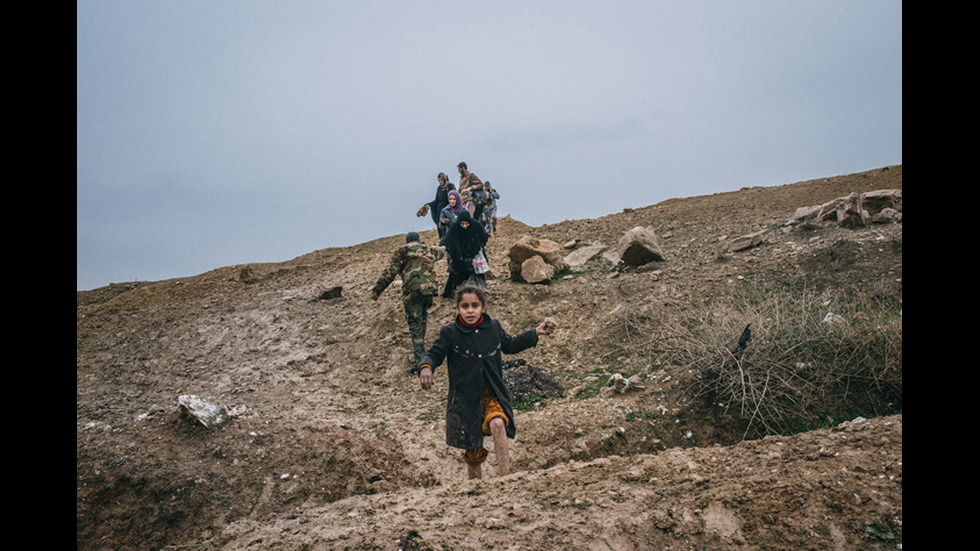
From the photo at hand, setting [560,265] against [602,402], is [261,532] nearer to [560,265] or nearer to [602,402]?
[602,402]

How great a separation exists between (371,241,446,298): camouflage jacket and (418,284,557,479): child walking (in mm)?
2657

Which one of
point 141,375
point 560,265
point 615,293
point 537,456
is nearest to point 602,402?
point 537,456

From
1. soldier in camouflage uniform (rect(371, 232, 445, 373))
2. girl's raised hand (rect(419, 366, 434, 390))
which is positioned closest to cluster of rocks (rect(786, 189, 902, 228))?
soldier in camouflage uniform (rect(371, 232, 445, 373))

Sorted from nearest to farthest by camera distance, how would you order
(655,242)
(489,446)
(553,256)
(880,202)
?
1. (489,446)
2. (880,202)
3. (655,242)
4. (553,256)

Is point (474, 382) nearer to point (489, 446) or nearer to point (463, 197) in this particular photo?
point (489, 446)

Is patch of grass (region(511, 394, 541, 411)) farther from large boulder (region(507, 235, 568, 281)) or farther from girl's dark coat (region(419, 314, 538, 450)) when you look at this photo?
large boulder (region(507, 235, 568, 281))

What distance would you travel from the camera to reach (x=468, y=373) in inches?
125

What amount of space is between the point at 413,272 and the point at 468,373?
2.91 meters

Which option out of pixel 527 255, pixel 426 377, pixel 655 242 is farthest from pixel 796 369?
pixel 527 255

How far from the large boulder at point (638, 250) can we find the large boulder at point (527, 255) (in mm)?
1132

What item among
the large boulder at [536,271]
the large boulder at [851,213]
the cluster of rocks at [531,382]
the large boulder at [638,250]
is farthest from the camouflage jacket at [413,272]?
the large boulder at [851,213]

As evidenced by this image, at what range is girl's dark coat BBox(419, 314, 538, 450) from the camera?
314 centimetres

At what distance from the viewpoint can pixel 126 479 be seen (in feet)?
12.0

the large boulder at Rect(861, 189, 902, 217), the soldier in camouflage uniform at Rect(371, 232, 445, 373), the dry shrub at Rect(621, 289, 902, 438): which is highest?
the large boulder at Rect(861, 189, 902, 217)
